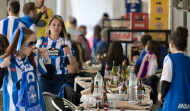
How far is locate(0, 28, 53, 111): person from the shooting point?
3773mm

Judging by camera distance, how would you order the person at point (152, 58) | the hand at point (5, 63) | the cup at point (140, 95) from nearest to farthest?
the hand at point (5, 63) < the cup at point (140, 95) < the person at point (152, 58)

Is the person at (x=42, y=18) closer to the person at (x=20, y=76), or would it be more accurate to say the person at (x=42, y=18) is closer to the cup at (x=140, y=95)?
the cup at (x=140, y=95)

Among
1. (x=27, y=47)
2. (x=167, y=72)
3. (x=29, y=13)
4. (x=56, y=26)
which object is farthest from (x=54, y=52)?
(x=167, y=72)

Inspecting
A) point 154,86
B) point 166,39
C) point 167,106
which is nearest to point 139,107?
point 167,106

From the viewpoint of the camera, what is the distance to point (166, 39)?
354 inches

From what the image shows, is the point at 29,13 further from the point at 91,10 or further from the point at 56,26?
the point at 91,10

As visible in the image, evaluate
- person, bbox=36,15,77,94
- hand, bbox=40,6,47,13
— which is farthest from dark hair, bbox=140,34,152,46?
person, bbox=36,15,77,94

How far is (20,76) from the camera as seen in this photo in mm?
3812

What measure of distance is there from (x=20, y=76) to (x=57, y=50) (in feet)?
5.29

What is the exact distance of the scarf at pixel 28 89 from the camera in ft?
12.4

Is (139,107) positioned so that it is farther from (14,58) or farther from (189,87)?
(14,58)

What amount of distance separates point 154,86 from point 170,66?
247 cm

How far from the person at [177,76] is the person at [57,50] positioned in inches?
61.0

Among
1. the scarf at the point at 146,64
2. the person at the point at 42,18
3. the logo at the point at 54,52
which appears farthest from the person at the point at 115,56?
the logo at the point at 54,52
